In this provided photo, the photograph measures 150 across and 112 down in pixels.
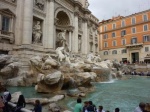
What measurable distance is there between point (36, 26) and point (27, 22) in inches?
74.2

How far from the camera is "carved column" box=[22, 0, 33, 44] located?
15.5 m

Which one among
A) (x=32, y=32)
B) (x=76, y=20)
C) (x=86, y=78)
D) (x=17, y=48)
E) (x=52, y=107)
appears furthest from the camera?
(x=76, y=20)

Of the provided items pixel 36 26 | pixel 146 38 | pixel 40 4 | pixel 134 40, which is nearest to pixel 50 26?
pixel 36 26

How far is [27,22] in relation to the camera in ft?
51.4

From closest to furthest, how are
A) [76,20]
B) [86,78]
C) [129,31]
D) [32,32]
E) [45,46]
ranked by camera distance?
1. [86,78]
2. [32,32]
3. [45,46]
4. [76,20]
5. [129,31]

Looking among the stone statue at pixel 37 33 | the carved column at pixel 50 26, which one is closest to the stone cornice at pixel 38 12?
the carved column at pixel 50 26

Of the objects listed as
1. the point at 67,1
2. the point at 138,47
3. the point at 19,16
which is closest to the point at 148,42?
the point at 138,47

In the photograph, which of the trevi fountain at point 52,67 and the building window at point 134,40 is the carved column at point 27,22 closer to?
the trevi fountain at point 52,67

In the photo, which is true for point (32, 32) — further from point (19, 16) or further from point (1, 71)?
point (1, 71)

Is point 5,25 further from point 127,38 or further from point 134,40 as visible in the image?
point 127,38

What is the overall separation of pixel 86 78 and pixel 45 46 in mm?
8571

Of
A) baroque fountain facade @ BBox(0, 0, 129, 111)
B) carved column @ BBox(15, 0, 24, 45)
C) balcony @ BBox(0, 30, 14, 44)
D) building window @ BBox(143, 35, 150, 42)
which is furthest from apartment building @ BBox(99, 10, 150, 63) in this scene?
balcony @ BBox(0, 30, 14, 44)

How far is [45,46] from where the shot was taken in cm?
1830

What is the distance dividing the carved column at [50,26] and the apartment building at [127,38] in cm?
2316
